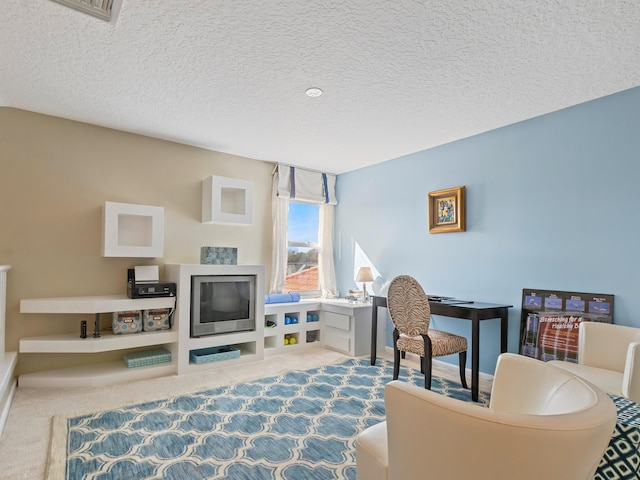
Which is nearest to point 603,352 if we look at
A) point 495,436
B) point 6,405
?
point 495,436

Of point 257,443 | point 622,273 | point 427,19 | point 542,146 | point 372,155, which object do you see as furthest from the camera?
point 372,155

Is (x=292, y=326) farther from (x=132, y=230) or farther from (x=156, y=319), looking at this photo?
(x=132, y=230)

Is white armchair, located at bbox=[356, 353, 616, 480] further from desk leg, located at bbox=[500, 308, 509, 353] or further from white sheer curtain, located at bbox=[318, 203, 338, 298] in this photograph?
white sheer curtain, located at bbox=[318, 203, 338, 298]

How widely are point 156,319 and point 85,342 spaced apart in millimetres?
642

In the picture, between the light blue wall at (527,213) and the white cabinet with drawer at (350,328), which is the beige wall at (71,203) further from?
the light blue wall at (527,213)

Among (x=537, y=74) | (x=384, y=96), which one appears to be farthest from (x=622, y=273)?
(x=384, y=96)

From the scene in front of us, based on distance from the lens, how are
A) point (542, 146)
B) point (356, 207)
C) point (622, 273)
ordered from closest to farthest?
point (622, 273), point (542, 146), point (356, 207)

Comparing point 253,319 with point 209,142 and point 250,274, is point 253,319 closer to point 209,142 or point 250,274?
point 250,274

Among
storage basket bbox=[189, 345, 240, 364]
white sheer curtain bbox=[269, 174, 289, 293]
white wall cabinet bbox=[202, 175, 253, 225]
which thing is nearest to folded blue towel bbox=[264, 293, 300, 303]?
white sheer curtain bbox=[269, 174, 289, 293]

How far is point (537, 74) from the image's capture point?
2.52m

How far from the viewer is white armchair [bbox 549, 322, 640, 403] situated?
2.33 meters

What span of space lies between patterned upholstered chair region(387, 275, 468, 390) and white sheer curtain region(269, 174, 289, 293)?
6.60 feet

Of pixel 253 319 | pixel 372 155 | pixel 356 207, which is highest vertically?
pixel 372 155

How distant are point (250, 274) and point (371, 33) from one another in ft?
A: 9.10
